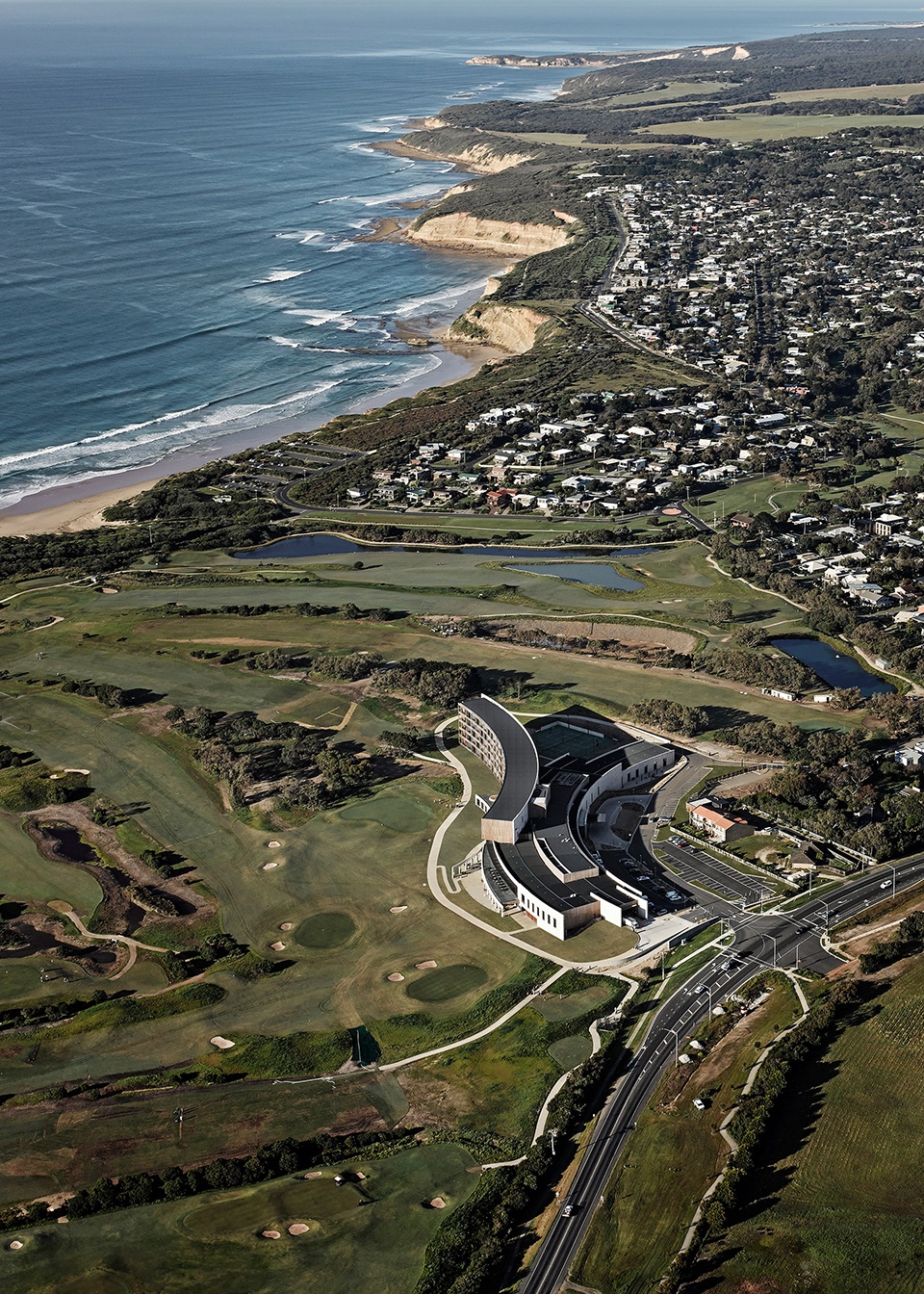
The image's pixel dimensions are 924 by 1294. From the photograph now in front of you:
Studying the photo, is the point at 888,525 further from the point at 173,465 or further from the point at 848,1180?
the point at 173,465

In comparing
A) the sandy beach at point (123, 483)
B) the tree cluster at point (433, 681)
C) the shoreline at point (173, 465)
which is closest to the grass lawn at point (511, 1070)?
the tree cluster at point (433, 681)

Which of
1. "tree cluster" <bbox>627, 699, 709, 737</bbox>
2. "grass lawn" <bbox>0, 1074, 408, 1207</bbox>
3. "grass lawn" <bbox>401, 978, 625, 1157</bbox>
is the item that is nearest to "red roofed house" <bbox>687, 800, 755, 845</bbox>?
"tree cluster" <bbox>627, 699, 709, 737</bbox>

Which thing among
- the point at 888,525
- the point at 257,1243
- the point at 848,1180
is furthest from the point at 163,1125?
the point at 888,525

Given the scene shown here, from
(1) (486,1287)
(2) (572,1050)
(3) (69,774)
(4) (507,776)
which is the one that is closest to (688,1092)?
(2) (572,1050)

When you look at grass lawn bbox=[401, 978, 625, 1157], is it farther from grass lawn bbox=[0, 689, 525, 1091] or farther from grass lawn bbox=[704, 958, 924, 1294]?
grass lawn bbox=[704, 958, 924, 1294]

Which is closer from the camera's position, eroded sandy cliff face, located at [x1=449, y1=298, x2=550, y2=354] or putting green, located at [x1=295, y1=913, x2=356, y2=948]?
putting green, located at [x1=295, y1=913, x2=356, y2=948]

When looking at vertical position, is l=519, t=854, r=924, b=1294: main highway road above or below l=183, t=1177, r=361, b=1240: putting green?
above
